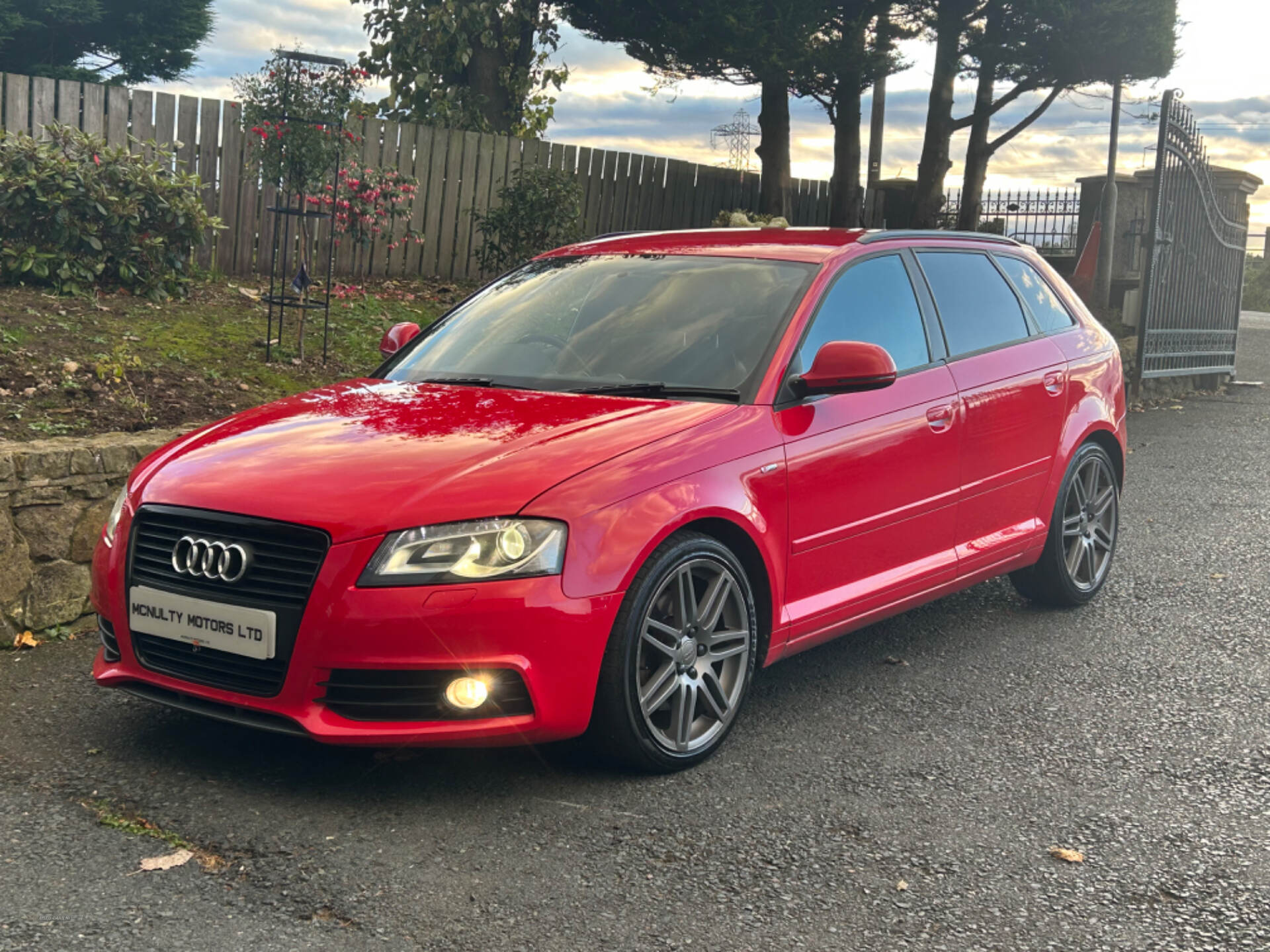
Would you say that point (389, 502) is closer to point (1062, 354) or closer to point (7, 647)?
point (7, 647)

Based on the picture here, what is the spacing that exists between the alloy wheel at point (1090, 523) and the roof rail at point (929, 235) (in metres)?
1.11

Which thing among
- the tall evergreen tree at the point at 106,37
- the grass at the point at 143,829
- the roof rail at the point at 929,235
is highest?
the tall evergreen tree at the point at 106,37

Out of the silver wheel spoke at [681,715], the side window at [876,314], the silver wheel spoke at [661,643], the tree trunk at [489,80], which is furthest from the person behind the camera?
the tree trunk at [489,80]

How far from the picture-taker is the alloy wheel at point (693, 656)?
13.7 ft

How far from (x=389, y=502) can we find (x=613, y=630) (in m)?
0.73

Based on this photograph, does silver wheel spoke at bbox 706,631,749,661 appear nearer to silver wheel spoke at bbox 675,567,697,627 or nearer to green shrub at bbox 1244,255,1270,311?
silver wheel spoke at bbox 675,567,697,627

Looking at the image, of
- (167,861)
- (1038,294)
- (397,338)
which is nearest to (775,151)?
(1038,294)

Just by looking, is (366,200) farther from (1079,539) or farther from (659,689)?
(659,689)

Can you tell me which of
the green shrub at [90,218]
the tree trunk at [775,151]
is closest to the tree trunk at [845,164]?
the tree trunk at [775,151]

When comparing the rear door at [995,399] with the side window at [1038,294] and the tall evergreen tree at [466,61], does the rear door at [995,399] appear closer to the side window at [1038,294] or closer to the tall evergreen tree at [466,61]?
the side window at [1038,294]

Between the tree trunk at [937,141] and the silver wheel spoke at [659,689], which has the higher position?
the tree trunk at [937,141]

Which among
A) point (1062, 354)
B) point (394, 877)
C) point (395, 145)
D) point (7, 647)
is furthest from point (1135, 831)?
point (395, 145)

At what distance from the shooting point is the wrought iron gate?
15094 millimetres

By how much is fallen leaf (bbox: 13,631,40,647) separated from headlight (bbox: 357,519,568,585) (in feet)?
8.03
